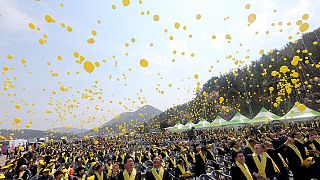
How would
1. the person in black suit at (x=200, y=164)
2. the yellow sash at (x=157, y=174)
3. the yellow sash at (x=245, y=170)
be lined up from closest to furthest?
1. the yellow sash at (x=245, y=170)
2. the yellow sash at (x=157, y=174)
3. the person in black suit at (x=200, y=164)

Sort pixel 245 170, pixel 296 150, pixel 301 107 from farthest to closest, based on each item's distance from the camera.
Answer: pixel 301 107
pixel 296 150
pixel 245 170

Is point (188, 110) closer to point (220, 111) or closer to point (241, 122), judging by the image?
point (220, 111)

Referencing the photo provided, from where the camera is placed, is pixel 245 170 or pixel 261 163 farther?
pixel 261 163

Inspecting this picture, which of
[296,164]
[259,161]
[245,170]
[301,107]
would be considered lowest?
[296,164]

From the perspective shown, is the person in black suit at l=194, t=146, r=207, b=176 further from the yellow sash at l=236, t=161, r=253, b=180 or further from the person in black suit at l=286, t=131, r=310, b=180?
the yellow sash at l=236, t=161, r=253, b=180

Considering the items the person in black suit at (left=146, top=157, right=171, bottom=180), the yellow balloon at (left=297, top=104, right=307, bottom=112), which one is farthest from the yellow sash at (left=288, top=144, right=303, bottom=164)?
the yellow balloon at (left=297, top=104, right=307, bottom=112)

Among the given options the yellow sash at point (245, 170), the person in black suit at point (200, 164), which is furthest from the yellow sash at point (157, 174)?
the person in black suit at point (200, 164)

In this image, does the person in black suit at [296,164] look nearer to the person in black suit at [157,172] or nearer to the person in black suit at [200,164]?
the person in black suit at [200,164]

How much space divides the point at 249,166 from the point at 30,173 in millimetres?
7361

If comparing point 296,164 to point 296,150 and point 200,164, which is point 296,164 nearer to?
point 296,150

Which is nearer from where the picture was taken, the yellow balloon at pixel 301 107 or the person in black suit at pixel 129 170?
the person in black suit at pixel 129 170

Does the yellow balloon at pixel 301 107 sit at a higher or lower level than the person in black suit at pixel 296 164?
higher

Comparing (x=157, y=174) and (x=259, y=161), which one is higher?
(x=259, y=161)

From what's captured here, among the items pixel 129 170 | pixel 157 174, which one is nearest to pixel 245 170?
pixel 157 174
